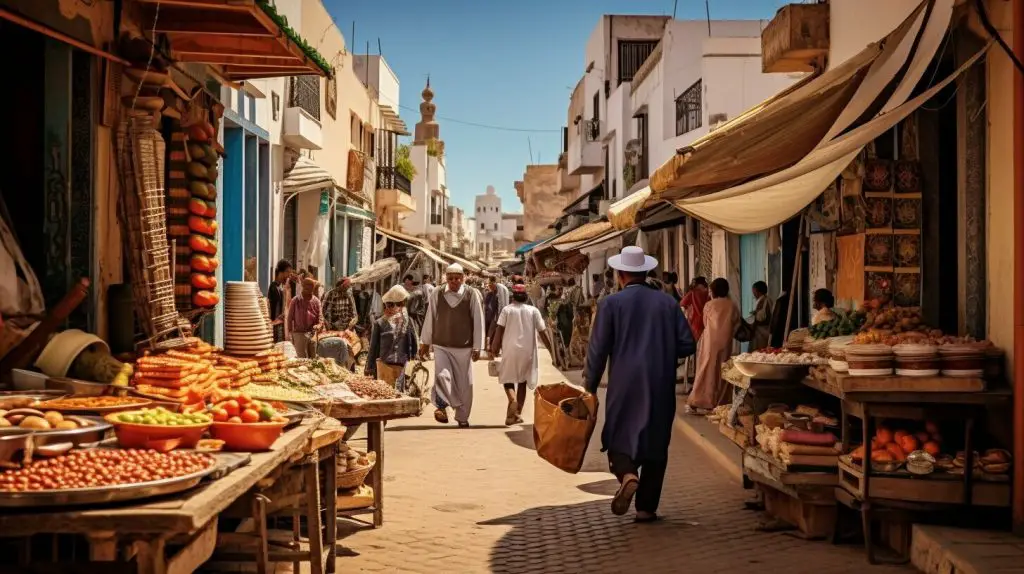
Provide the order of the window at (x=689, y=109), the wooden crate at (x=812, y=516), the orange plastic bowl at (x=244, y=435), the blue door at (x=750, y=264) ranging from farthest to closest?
the window at (x=689, y=109) < the blue door at (x=750, y=264) < the wooden crate at (x=812, y=516) < the orange plastic bowl at (x=244, y=435)

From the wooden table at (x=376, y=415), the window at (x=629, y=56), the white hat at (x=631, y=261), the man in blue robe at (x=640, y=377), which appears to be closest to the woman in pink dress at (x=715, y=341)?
the white hat at (x=631, y=261)

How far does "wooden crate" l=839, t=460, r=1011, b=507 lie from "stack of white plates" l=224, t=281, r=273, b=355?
3.97m

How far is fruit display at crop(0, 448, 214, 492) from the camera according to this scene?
3611 mm

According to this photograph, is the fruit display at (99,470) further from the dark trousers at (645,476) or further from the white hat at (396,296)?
the white hat at (396,296)

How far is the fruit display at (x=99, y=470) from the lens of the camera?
361 cm

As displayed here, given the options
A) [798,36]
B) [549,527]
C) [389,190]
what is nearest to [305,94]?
[798,36]

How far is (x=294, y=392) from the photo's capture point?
22.7 ft

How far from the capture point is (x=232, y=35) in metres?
7.30

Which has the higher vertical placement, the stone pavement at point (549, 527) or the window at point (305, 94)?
the window at point (305, 94)

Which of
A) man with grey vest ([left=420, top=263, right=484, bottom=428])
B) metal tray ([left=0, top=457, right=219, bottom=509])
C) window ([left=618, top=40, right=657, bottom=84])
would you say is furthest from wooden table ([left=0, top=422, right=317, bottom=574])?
window ([left=618, top=40, right=657, bottom=84])

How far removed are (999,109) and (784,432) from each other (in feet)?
7.58

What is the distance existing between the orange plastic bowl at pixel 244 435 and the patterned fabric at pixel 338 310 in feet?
35.9

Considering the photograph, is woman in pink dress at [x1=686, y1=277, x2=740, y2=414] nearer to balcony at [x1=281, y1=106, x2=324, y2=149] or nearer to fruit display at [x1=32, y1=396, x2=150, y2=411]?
balcony at [x1=281, y1=106, x2=324, y2=149]

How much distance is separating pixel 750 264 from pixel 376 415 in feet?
31.2
